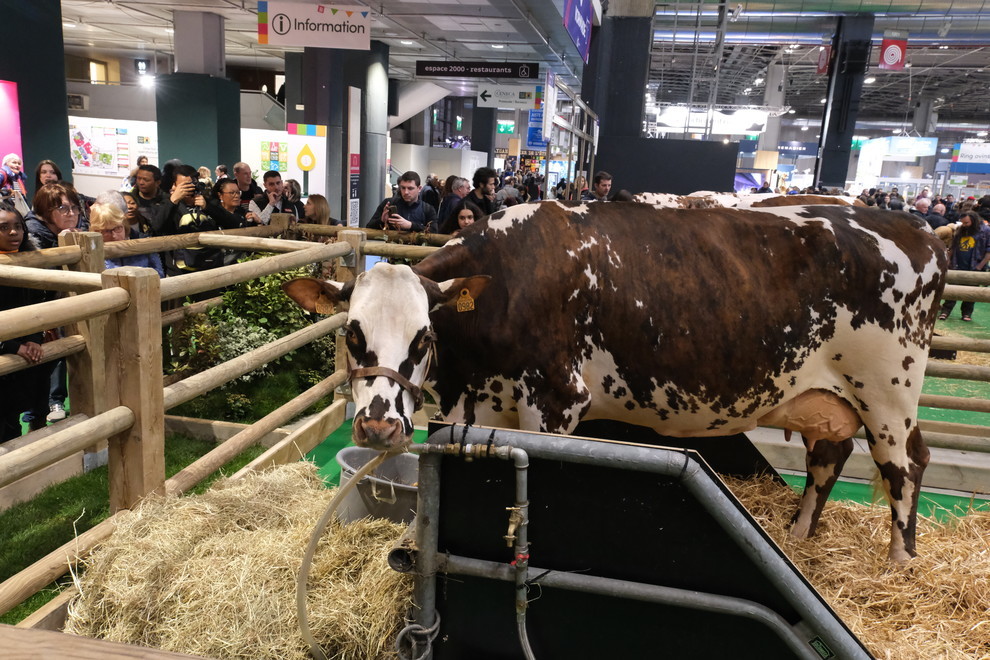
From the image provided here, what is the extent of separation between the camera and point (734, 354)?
3199 millimetres

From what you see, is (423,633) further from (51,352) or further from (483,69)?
(483,69)

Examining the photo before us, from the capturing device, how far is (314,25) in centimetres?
844

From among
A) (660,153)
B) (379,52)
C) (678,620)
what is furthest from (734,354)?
(379,52)

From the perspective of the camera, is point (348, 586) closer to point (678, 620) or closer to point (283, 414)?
point (678, 620)

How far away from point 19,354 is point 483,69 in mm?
11293

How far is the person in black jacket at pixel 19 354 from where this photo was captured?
11.9ft

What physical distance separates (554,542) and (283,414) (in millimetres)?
2736

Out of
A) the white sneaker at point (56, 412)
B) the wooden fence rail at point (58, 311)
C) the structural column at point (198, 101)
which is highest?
the structural column at point (198, 101)

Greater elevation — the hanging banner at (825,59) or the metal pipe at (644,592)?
the hanging banner at (825,59)

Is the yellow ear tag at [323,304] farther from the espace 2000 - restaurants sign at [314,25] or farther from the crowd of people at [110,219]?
the espace 2000 - restaurants sign at [314,25]

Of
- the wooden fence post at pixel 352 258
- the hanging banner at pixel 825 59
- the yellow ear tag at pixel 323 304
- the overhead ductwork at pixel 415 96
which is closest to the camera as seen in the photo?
the yellow ear tag at pixel 323 304

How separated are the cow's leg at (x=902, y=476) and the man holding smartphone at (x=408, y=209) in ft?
13.4

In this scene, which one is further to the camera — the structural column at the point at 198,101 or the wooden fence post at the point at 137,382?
the structural column at the point at 198,101

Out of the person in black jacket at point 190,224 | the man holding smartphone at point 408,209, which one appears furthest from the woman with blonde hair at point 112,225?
the man holding smartphone at point 408,209
